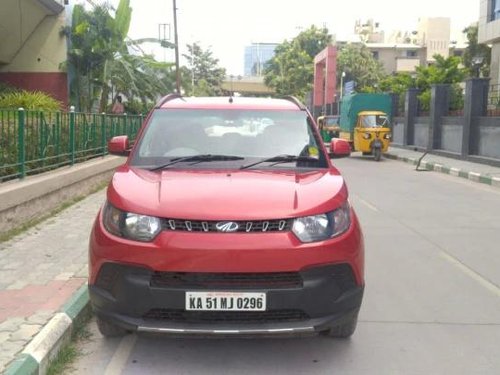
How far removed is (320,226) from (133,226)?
3.76ft

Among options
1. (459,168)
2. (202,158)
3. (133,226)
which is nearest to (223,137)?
(202,158)

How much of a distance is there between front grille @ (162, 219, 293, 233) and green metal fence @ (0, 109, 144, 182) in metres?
4.92

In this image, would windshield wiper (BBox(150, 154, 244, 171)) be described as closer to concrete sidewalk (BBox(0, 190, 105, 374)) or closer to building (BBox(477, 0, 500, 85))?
concrete sidewalk (BBox(0, 190, 105, 374))

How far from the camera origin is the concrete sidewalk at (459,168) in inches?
653

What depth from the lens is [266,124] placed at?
520 centimetres

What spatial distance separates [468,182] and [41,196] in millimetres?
11889

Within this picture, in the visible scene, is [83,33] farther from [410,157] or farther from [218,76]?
[218,76]

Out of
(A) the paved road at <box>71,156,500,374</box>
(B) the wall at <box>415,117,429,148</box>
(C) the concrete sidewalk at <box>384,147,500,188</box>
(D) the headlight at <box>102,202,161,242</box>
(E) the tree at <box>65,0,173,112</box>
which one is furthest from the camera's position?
(B) the wall at <box>415,117,429,148</box>

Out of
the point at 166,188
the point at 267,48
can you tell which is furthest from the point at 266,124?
the point at 267,48

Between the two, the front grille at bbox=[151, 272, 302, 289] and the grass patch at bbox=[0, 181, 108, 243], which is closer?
the front grille at bbox=[151, 272, 302, 289]

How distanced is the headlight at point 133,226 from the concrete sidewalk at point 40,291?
0.87m

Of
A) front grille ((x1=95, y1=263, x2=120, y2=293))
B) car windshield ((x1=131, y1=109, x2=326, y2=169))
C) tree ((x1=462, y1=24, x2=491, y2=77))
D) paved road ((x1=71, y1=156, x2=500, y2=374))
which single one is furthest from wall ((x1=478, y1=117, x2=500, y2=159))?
tree ((x1=462, y1=24, x2=491, y2=77))

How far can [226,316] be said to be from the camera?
3686 millimetres

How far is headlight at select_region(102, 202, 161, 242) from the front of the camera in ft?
12.2
